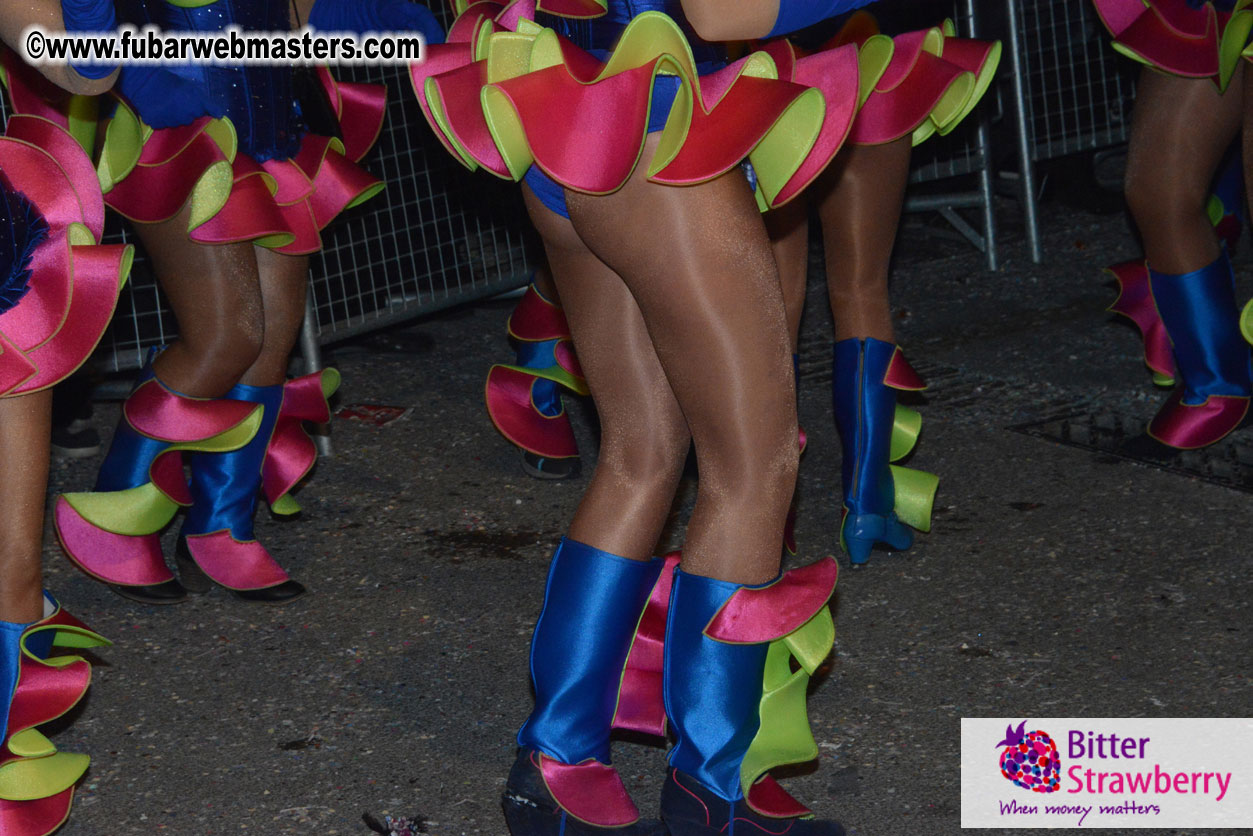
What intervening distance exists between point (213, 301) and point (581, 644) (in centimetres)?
139

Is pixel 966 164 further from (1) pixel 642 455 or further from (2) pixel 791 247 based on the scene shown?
(1) pixel 642 455

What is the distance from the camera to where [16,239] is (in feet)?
8.36

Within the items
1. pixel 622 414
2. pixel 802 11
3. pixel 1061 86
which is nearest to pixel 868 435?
pixel 622 414

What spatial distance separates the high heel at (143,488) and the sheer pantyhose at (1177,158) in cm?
242

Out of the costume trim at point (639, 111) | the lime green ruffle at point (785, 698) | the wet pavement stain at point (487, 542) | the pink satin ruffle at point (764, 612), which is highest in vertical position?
the costume trim at point (639, 111)

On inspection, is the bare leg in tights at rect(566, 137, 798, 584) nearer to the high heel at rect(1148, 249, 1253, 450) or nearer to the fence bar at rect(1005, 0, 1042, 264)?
the high heel at rect(1148, 249, 1253, 450)

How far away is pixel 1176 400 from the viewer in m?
4.28

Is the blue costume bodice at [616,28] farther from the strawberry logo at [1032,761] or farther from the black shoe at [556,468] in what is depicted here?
the black shoe at [556,468]

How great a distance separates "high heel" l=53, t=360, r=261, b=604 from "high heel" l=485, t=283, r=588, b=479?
93 centimetres

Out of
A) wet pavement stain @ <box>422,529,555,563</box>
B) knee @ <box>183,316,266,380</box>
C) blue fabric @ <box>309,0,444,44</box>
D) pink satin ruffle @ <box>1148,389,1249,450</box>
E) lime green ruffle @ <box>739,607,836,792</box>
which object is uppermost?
blue fabric @ <box>309,0,444,44</box>

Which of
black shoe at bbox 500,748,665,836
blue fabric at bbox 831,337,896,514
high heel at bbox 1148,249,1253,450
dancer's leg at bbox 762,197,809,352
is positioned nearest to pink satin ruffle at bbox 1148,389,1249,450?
high heel at bbox 1148,249,1253,450

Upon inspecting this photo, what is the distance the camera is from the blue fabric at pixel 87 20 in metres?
2.47

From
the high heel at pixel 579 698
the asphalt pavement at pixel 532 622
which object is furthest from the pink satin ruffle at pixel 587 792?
the asphalt pavement at pixel 532 622

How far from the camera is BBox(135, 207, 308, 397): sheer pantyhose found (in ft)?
11.1
